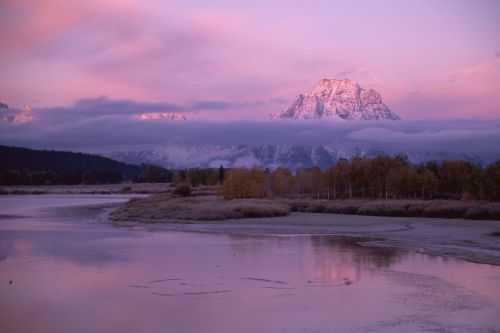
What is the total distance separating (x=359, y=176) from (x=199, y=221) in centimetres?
4735

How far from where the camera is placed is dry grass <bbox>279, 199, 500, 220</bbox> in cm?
5588

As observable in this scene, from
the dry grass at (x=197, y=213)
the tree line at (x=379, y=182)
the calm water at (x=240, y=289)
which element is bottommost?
the calm water at (x=240, y=289)

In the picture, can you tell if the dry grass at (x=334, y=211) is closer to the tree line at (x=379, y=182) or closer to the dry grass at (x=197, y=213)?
the dry grass at (x=197, y=213)

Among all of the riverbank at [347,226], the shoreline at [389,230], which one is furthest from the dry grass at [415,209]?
the shoreline at [389,230]

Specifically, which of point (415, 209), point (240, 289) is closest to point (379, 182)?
point (415, 209)

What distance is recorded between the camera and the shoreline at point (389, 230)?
34844mm

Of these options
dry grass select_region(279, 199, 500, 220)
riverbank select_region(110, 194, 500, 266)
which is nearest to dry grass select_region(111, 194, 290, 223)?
riverbank select_region(110, 194, 500, 266)

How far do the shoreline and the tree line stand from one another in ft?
91.9

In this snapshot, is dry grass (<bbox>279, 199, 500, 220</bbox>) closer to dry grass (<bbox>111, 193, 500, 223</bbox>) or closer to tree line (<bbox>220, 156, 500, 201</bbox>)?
dry grass (<bbox>111, 193, 500, 223</bbox>)

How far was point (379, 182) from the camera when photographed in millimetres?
95125

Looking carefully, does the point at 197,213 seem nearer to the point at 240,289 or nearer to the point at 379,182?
the point at 240,289

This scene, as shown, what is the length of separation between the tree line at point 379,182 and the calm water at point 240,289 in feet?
172

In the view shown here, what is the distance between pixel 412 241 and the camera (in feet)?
131

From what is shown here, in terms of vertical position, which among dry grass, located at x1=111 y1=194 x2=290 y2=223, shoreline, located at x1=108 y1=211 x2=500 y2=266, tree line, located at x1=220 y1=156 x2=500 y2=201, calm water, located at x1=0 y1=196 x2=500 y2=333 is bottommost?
calm water, located at x1=0 y1=196 x2=500 y2=333
